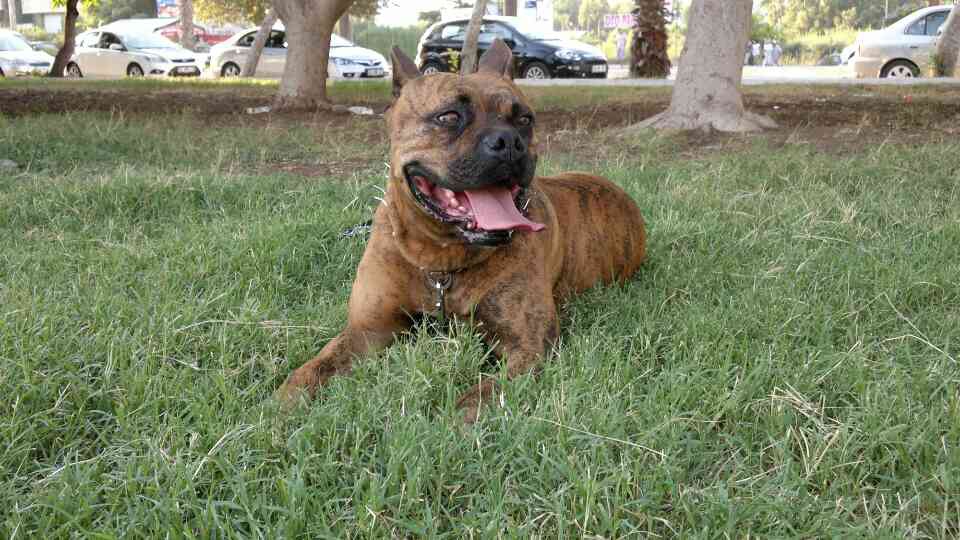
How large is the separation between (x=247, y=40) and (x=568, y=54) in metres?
10.8

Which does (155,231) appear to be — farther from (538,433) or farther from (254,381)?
(538,433)

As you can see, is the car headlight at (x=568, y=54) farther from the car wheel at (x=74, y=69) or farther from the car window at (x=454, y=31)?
the car wheel at (x=74, y=69)

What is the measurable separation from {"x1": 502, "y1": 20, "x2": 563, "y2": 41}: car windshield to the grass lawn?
16.8 meters

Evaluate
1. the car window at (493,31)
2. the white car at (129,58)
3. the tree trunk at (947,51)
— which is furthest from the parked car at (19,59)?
the tree trunk at (947,51)

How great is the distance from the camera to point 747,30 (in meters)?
8.90

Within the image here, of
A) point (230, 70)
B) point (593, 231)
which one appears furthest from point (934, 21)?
point (230, 70)

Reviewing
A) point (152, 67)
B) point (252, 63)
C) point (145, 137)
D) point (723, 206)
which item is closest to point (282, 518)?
point (723, 206)

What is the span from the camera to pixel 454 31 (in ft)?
70.3

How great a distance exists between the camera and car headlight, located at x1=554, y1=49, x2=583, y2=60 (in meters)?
20.9

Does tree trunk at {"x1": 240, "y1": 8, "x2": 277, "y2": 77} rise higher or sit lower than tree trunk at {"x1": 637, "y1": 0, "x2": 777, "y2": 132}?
higher

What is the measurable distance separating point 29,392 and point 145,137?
5.98 metres

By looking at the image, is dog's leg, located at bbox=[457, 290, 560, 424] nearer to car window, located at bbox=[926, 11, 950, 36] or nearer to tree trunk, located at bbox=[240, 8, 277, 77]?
car window, located at bbox=[926, 11, 950, 36]

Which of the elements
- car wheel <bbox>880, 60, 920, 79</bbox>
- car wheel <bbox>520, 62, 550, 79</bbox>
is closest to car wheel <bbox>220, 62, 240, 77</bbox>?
car wheel <bbox>520, 62, 550, 79</bbox>

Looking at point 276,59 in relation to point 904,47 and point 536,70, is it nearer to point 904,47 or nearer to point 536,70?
point 536,70
